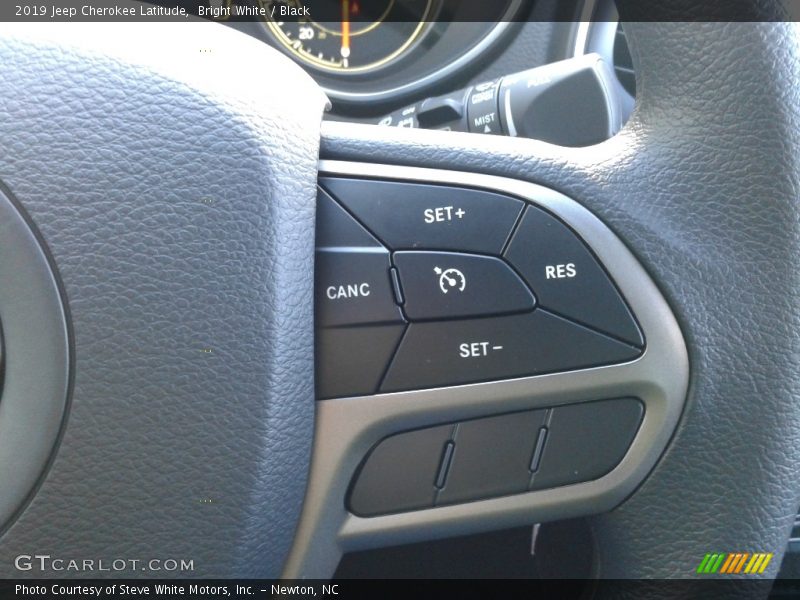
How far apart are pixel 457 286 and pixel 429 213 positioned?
2.2 inches

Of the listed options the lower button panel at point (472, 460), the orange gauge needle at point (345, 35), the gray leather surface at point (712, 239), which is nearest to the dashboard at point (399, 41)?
the orange gauge needle at point (345, 35)

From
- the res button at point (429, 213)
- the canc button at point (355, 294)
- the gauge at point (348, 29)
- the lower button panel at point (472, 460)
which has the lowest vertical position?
the lower button panel at point (472, 460)

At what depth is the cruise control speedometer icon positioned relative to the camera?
2.12 ft

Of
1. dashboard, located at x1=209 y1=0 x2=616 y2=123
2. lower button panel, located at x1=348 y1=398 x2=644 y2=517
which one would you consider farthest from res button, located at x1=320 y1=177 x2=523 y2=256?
dashboard, located at x1=209 y1=0 x2=616 y2=123

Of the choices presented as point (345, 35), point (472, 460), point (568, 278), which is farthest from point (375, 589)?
point (345, 35)

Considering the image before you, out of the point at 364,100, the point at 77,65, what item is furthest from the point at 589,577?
the point at 364,100

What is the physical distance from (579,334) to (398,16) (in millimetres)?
1298

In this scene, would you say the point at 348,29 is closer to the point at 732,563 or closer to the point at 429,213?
the point at 429,213

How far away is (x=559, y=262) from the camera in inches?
26.0

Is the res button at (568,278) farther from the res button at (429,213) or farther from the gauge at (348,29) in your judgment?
the gauge at (348,29)

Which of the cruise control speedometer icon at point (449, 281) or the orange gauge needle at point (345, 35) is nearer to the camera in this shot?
the cruise control speedometer icon at point (449, 281)

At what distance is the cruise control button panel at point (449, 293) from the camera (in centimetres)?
64

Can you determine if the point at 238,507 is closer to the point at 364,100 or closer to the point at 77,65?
the point at 77,65

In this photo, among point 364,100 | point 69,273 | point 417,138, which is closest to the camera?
point 69,273
